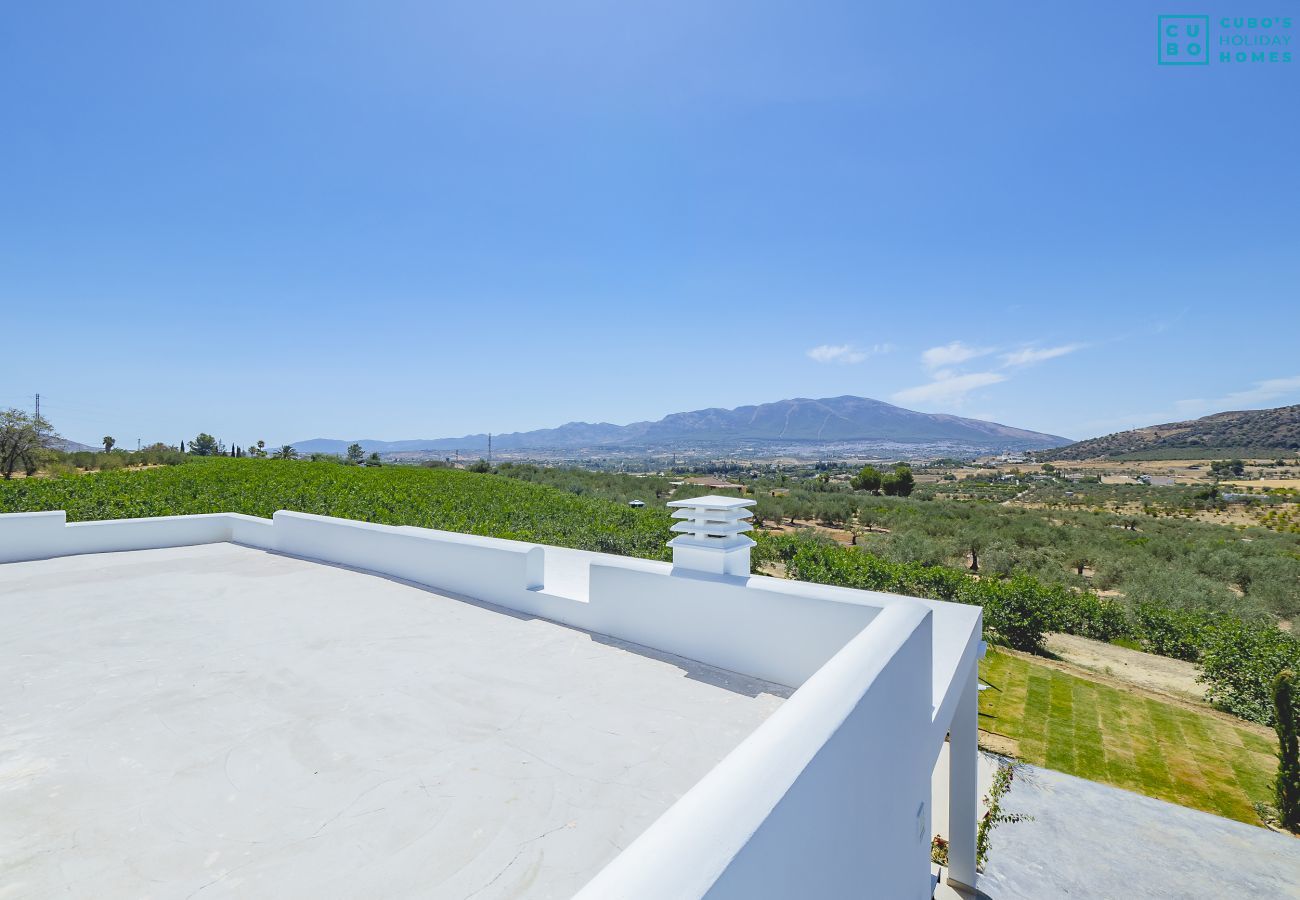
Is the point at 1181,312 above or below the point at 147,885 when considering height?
above

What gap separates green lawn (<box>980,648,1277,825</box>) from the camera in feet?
25.4

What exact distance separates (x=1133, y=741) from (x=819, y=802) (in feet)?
37.0

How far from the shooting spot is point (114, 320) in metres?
17.8

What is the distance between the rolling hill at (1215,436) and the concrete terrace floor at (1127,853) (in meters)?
80.3

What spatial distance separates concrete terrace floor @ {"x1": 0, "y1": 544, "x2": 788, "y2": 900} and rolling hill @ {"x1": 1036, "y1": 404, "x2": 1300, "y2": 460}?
88.0 metres

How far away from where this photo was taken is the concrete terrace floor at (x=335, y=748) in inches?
75.7

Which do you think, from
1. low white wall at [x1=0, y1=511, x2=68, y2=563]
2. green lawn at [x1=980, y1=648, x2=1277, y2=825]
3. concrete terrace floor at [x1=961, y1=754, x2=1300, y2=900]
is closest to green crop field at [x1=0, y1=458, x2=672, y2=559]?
low white wall at [x1=0, y1=511, x2=68, y2=563]

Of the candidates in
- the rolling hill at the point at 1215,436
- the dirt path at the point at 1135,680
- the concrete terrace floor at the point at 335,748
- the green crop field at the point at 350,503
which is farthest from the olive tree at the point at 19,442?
the rolling hill at the point at 1215,436

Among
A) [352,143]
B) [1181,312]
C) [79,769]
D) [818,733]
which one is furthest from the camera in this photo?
[1181,312]

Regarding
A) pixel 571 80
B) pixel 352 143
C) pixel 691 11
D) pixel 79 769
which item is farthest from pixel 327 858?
pixel 352 143

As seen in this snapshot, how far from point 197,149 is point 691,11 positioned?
905 centimetres

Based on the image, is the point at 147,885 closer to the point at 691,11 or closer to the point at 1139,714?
the point at 691,11

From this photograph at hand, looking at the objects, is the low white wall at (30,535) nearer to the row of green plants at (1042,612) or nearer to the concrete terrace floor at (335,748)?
the concrete terrace floor at (335,748)

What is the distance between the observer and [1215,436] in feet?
233
